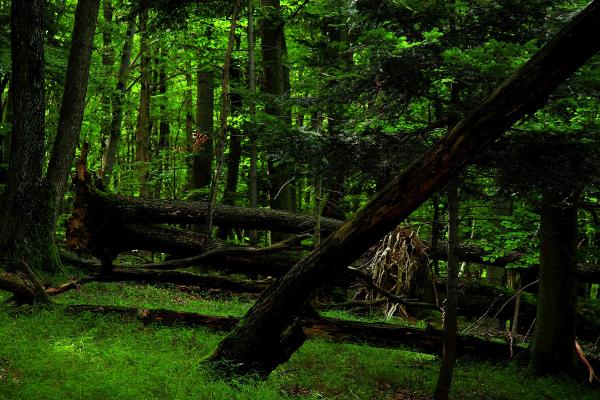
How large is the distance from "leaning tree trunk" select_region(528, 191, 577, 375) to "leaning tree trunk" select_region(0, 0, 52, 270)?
971 centimetres

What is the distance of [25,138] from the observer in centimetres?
1038

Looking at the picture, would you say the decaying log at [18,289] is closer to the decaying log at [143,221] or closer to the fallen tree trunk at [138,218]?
the decaying log at [143,221]

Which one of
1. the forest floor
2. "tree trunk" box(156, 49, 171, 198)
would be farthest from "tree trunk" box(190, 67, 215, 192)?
the forest floor

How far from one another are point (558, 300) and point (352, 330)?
329 cm

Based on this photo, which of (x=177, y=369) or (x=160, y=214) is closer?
(x=177, y=369)

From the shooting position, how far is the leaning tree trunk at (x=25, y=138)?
10234 mm

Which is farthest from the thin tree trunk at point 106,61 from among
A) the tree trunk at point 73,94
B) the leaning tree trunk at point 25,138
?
the leaning tree trunk at point 25,138

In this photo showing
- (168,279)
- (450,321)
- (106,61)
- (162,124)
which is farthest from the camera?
(162,124)

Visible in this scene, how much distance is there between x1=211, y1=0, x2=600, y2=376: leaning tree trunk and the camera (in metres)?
4.52

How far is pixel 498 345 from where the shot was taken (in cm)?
851

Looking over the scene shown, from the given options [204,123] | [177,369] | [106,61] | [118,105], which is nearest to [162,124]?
[106,61]

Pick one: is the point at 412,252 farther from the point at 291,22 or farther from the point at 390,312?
the point at 291,22

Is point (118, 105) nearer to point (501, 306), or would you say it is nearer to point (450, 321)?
point (501, 306)

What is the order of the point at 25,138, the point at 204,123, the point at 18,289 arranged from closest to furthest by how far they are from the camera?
the point at 18,289 → the point at 25,138 → the point at 204,123
